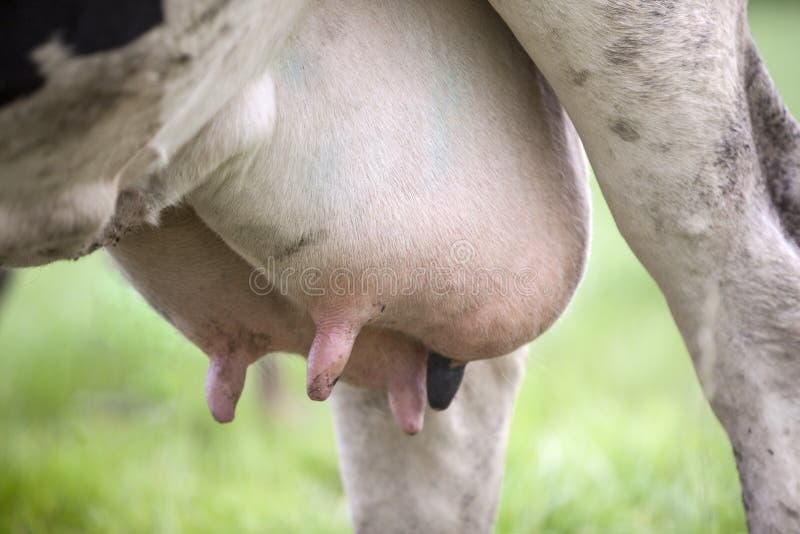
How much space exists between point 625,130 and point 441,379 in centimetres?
50

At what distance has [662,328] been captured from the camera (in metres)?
5.03

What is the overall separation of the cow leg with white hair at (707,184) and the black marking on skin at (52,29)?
1.59ft

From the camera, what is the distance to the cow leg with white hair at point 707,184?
1354mm

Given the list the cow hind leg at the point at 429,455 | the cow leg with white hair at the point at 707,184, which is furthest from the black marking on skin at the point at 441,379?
the cow leg with white hair at the point at 707,184

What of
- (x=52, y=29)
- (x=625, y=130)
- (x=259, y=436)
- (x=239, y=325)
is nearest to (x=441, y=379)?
(x=239, y=325)

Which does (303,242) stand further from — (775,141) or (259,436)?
(259,436)

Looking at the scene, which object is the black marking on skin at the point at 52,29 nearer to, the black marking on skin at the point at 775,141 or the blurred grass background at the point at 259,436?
the black marking on skin at the point at 775,141

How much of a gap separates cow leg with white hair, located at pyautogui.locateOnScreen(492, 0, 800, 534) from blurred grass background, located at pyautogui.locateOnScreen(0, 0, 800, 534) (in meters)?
0.35

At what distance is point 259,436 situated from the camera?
373 centimetres

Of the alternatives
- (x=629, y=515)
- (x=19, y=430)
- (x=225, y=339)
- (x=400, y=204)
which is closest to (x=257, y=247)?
(x=400, y=204)

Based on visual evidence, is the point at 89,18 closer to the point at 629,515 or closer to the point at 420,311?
the point at 420,311

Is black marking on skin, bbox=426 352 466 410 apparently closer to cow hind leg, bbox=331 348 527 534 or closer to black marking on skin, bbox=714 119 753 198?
cow hind leg, bbox=331 348 527 534

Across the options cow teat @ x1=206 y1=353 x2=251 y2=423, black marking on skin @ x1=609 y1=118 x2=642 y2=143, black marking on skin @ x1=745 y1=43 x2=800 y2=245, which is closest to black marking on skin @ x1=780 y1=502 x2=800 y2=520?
black marking on skin @ x1=745 y1=43 x2=800 y2=245

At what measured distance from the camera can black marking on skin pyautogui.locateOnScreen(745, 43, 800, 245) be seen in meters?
1.49
